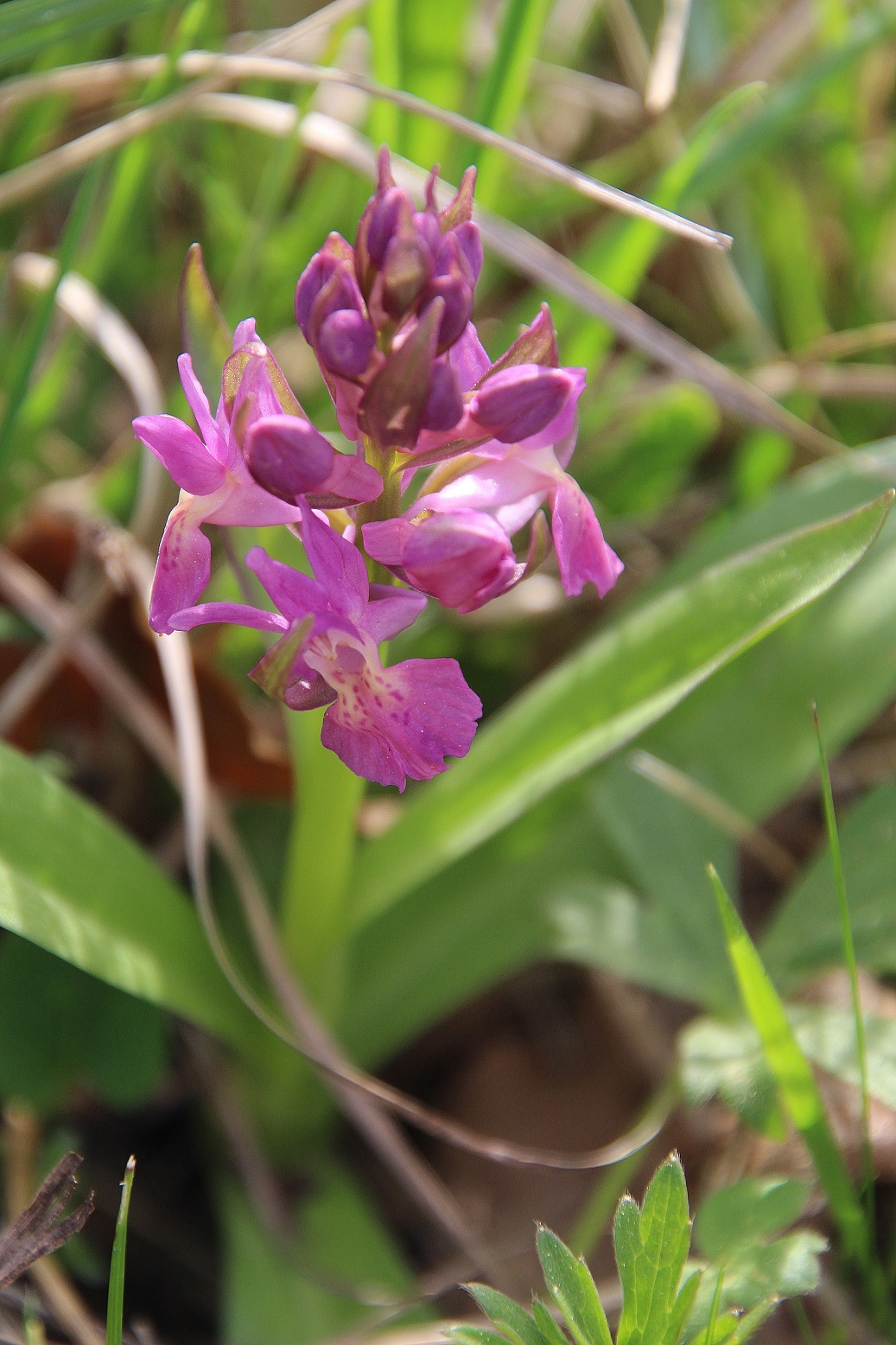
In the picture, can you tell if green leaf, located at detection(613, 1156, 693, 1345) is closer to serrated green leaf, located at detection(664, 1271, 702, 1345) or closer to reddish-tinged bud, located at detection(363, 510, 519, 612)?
serrated green leaf, located at detection(664, 1271, 702, 1345)

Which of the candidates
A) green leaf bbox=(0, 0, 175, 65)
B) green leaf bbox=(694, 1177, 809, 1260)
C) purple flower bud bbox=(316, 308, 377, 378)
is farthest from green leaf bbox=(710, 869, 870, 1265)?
green leaf bbox=(0, 0, 175, 65)

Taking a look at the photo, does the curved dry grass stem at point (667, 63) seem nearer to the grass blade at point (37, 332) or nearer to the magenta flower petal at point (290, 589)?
the grass blade at point (37, 332)

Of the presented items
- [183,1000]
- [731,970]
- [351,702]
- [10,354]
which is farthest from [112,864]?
[10,354]

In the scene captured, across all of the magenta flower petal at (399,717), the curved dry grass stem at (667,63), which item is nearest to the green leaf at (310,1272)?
the magenta flower petal at (399,717)

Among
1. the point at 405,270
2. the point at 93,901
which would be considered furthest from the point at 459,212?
the point at 93,901

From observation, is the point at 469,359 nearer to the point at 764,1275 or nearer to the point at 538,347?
the point at 538,347

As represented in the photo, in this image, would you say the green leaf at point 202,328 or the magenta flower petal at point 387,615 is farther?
the green leaf at point 202,328
